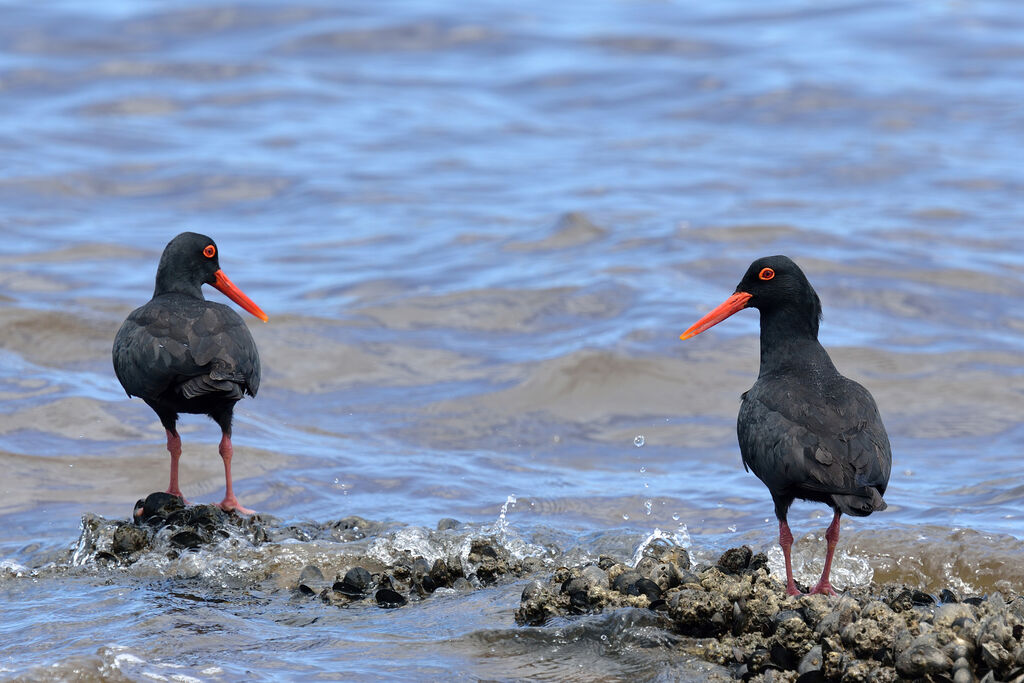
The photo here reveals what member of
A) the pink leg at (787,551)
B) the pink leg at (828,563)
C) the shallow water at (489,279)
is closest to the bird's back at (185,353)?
the shallow water at (489,279)

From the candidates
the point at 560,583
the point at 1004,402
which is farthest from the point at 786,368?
the point at 1004,402

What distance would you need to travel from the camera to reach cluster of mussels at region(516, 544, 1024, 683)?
4.62 metres

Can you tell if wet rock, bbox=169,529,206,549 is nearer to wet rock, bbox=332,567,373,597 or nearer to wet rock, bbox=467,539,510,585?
wet rock, bbox=332,567,373,597

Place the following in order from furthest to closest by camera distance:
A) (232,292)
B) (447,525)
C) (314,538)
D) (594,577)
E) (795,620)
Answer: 1. (232,292)
2. (447,525)
3. (314,538)
4. (594,577)
5. (795,620)

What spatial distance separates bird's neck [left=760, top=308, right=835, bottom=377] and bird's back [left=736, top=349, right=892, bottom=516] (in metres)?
0.16

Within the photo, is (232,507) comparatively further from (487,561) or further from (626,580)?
(626,580)

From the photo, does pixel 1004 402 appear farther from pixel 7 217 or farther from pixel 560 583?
pixel 7 217

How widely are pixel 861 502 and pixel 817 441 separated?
0.34 metres

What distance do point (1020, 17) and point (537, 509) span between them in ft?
60.4

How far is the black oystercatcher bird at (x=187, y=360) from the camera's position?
22.2 ft

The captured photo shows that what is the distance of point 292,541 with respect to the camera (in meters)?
6.66

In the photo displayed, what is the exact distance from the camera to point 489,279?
13.5 m

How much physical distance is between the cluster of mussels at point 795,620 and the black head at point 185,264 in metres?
3.14

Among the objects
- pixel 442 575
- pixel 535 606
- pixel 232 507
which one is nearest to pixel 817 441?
pixel 535 606
